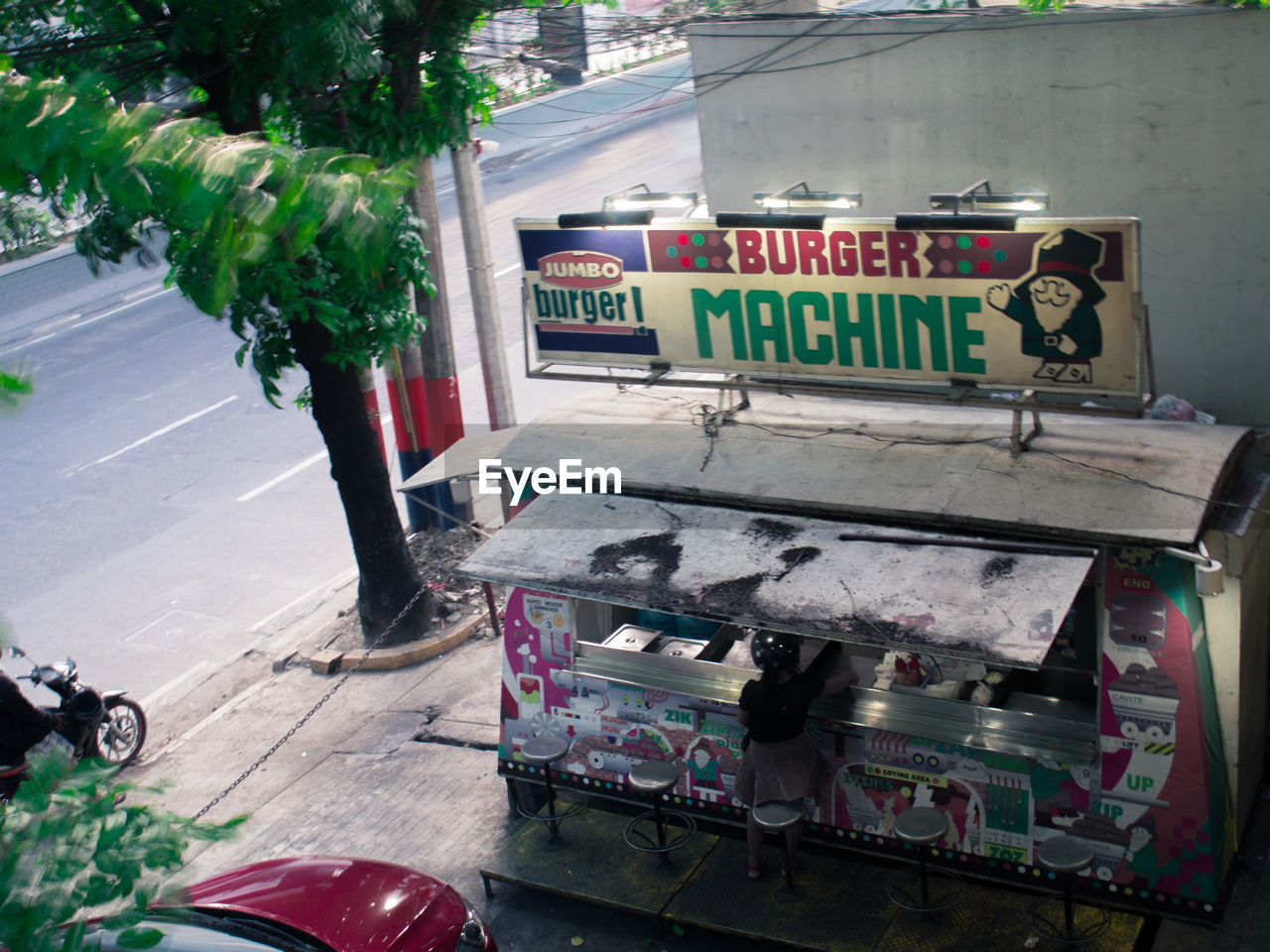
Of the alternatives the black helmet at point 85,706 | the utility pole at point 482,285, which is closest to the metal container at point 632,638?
the black helmet at point 85,706

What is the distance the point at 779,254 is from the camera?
6805mm

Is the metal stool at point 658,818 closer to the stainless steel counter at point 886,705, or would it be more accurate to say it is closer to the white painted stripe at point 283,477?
the stainless steel counter at point 886,705

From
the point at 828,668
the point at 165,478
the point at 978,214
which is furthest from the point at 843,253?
the point at 165,478

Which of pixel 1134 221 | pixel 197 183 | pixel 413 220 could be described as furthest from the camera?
pixel 413 220

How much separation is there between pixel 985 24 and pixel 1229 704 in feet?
16.8

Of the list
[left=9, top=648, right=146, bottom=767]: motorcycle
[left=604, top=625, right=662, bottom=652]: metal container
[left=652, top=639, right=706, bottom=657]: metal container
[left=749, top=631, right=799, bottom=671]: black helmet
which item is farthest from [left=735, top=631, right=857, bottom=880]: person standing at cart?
[left=9, top=648, right=146, bottom=767]: motorcycle

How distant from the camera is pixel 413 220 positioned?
8.92 metres

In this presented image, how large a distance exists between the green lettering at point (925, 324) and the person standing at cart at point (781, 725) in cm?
A: 176

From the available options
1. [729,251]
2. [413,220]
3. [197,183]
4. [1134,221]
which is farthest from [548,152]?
[197,183]

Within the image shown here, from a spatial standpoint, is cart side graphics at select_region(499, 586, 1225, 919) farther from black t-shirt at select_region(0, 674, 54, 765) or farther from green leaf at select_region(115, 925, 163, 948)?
green leaf at select_region(115, 925, 163, 948)

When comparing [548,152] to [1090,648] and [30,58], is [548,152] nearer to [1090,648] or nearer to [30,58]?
[30,58]

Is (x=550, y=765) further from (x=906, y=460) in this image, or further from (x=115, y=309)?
Answer: (x=115, y=309)

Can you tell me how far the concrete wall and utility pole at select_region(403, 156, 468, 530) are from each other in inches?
118

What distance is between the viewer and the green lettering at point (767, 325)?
695 centimetres
